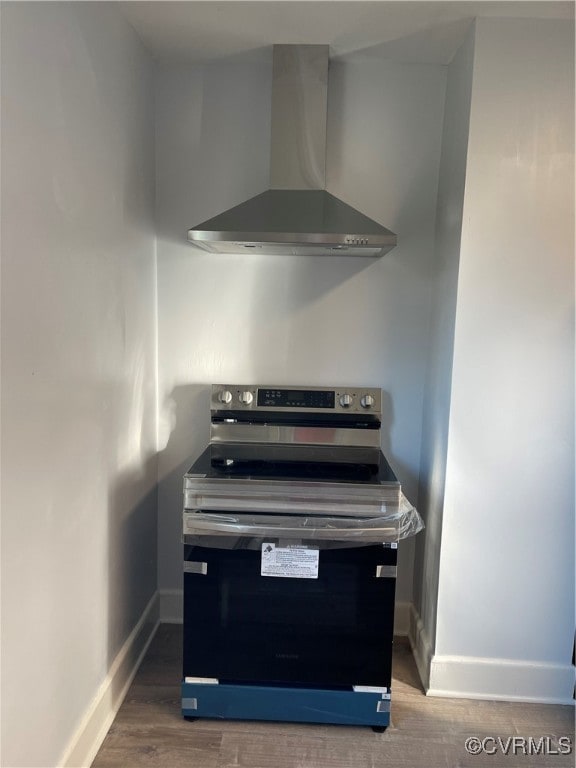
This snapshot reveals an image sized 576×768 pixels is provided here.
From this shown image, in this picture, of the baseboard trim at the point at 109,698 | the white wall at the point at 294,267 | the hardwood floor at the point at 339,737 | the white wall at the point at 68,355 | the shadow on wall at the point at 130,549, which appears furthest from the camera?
the white wall at the point at 294,267

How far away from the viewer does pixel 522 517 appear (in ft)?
5.99

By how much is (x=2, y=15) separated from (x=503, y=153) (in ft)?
4.31

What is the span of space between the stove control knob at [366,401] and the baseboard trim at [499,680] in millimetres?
855

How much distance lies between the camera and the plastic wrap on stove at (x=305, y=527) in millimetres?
1641

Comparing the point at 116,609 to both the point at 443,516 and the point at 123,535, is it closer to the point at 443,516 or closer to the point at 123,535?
the point at 123,535

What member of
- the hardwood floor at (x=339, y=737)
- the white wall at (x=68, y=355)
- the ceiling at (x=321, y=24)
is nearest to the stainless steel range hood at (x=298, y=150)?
the ceiling at (x=321, y=24)

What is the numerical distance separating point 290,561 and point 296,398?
627 millimetres

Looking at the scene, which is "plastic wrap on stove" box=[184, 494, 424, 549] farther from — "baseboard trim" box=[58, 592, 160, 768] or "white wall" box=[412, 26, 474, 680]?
"baseboard trim" box=[58, 592, 160, 768]

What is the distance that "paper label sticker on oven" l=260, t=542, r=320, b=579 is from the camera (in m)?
1.67

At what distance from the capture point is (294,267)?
2.14m

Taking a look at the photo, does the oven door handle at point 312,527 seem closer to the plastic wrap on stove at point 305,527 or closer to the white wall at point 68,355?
the plastic wrap on stove at point 305,527

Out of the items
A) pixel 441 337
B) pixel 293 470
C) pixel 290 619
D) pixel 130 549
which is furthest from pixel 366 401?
pixel 130 549

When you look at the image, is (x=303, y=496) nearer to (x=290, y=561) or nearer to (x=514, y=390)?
(x=290, y=561)

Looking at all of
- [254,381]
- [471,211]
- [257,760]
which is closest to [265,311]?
[254,381]
